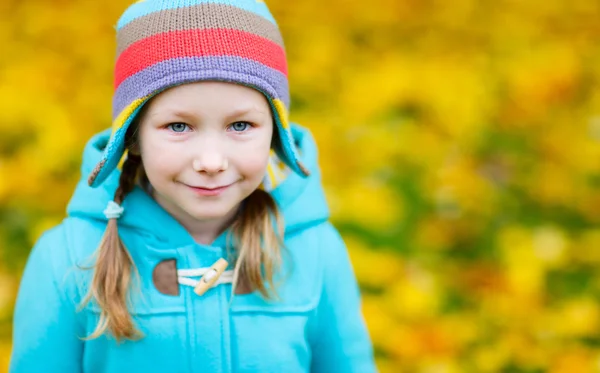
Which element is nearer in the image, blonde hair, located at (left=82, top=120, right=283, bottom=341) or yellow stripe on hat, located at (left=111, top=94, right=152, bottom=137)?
yellow stripe on hat, located at (left=111, top=94, right=152, bottom=137)

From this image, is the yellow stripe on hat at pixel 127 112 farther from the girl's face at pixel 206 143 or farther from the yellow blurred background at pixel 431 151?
the yellow blurred background at pixel 431 151

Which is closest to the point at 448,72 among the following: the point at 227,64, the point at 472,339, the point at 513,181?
the point at 513,181

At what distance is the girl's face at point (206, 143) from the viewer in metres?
1.59

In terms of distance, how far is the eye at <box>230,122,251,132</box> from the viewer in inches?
64.7

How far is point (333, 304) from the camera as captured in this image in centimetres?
194

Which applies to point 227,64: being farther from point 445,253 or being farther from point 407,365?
point 445,253

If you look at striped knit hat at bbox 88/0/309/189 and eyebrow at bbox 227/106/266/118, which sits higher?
striped knit hat at bbox 88/0/309/189

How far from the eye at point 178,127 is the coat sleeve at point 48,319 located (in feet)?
1.35

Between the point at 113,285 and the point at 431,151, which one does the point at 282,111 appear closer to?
the point at 113,285

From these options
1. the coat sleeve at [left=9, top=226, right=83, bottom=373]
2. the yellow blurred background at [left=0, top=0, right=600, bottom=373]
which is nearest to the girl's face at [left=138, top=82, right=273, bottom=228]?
the coat sleeve at [left=9, top=226, right=83, bottom=373]

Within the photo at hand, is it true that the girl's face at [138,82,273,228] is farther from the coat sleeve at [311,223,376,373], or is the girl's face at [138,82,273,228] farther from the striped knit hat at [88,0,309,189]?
Answer: the coat sleeve at [311,223,376,373]

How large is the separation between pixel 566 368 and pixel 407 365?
1.81ft

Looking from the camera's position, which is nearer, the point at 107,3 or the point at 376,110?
the point at 376,110

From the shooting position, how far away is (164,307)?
177cm
